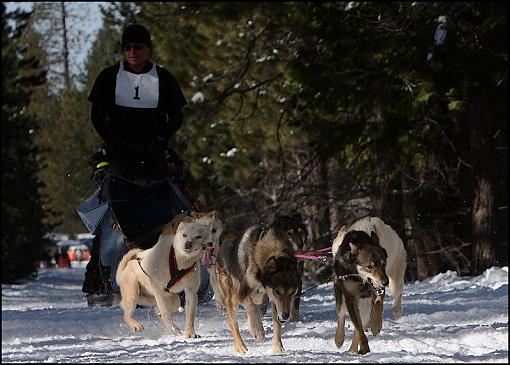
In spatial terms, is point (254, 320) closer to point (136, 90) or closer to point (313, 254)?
point (313, 254)

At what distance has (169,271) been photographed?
341 inches

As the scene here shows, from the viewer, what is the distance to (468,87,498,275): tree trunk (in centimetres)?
1755

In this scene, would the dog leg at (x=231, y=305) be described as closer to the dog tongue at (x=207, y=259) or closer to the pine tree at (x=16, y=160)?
the dog tongue at (x=207, y=259)

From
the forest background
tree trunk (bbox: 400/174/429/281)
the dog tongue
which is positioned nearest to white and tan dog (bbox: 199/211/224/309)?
the dog tongue

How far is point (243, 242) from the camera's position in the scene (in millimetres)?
7785

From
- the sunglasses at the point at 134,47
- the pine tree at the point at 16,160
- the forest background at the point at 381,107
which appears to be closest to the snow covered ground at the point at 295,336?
the forest background at the point at 381,107

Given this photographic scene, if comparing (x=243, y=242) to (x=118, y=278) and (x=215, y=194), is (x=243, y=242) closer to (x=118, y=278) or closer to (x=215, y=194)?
(x=118, y=278)

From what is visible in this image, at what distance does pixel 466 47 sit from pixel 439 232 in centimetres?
565

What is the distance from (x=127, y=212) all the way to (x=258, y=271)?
2.09 meters

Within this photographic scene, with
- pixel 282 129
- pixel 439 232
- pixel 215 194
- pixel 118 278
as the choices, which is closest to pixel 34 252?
pixel 215 194

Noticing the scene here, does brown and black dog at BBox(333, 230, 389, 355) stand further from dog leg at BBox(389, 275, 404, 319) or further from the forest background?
the forest background

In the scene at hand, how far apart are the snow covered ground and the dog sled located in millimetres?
759

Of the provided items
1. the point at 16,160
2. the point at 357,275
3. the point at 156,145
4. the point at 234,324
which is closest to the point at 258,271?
the point at 234,324

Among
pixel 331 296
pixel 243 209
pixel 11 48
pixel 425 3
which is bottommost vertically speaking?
pixel 331 296
